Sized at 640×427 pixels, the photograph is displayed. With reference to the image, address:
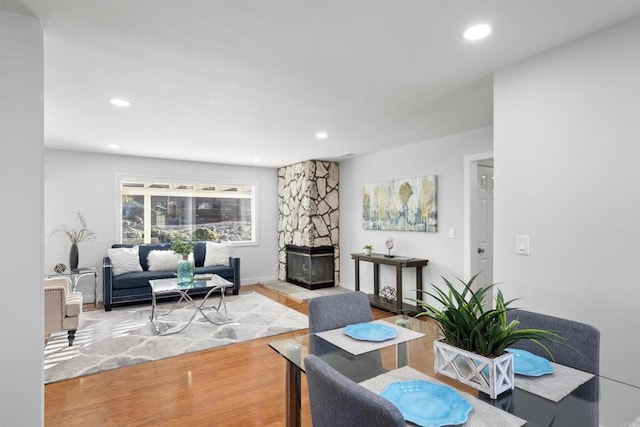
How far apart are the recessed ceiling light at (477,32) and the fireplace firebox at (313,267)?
180 inches

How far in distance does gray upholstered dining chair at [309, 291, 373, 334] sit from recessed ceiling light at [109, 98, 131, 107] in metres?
2.48

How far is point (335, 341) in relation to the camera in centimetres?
169

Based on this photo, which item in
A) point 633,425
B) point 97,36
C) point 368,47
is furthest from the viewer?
point 368,47

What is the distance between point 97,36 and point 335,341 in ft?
7.01

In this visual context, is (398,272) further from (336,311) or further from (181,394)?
(181,394)

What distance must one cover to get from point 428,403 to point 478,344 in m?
0.29

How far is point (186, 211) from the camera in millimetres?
6414

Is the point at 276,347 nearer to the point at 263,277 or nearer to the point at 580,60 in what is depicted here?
the point at 580,60

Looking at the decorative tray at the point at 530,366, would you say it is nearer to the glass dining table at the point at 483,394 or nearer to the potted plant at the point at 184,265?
the glass dining table at the point at 483,394

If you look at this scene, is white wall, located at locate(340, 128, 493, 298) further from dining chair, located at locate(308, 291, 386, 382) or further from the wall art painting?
dining chair, located at locate(308, 291, 386, 382)

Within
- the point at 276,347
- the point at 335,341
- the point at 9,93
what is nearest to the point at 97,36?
the point at 9,93

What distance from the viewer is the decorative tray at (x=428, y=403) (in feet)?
3.27

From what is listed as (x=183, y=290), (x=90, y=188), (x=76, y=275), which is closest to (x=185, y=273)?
(x=183, y=290)

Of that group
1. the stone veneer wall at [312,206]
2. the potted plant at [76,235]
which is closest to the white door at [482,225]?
the stone veneer wall at [312,206]
